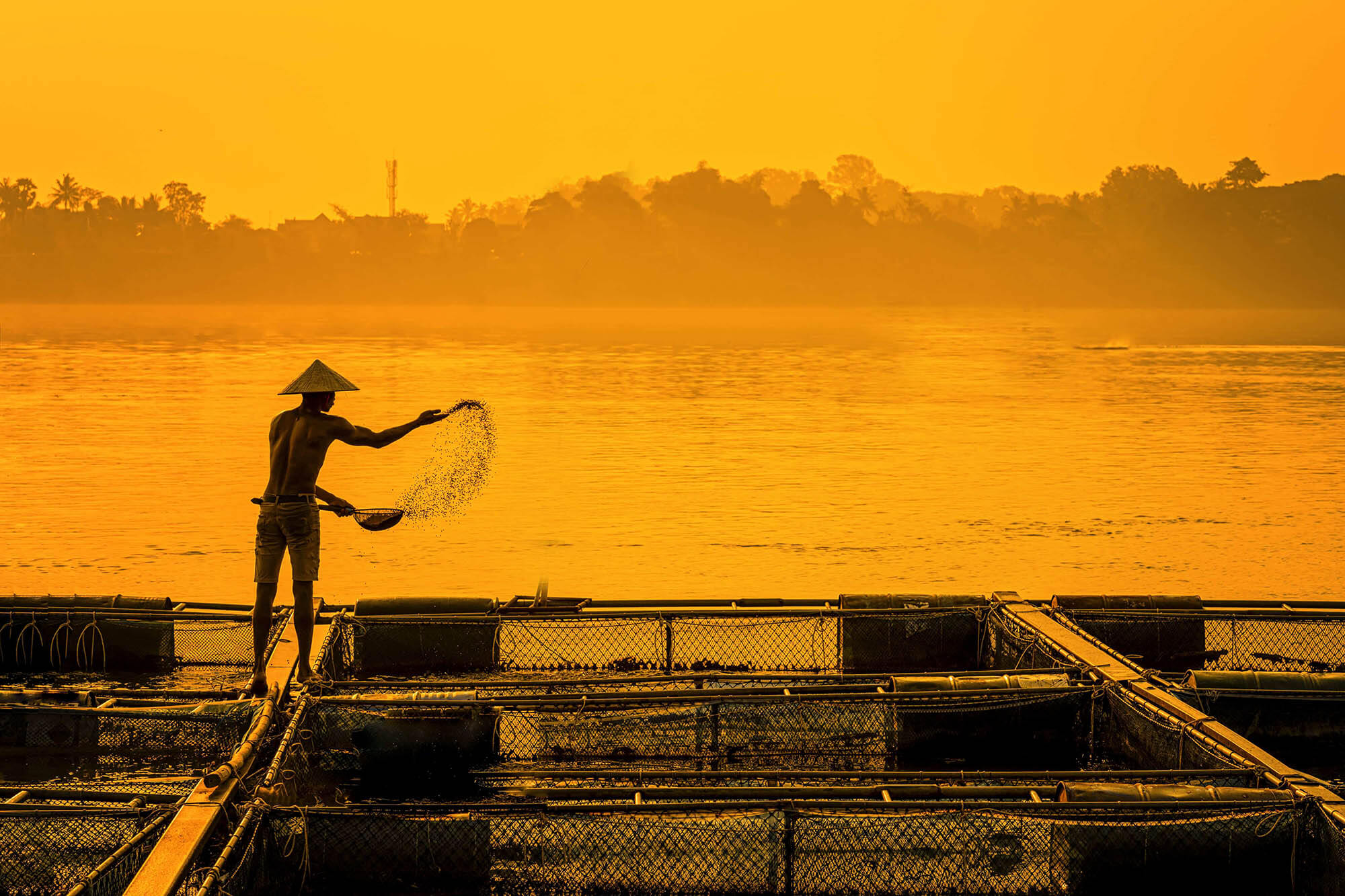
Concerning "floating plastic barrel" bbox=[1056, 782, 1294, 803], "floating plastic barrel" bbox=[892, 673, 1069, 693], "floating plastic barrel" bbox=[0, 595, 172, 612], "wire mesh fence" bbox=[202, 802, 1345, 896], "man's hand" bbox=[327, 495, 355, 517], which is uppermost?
"man's hand" bbox=[327, 495, 355, 517]

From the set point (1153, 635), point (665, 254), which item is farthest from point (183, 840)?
point (665, 254)

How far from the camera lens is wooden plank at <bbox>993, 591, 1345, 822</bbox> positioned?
22.9 ft

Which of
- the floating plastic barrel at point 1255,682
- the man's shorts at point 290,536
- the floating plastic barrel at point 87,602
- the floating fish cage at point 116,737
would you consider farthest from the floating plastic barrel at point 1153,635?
the floating plastic barrel at point 87,602

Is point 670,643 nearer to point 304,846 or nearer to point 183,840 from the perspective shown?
point 304,846

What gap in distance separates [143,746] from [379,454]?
713 inches

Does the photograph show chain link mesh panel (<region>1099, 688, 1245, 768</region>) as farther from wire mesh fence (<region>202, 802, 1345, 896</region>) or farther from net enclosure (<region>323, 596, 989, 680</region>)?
net enclosure (<region>323, 596, 989, 680</region>)

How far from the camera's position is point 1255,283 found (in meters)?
162

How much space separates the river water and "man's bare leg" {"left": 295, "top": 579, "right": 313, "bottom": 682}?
5.65 metres

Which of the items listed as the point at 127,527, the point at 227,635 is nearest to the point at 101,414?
the point at 127,527

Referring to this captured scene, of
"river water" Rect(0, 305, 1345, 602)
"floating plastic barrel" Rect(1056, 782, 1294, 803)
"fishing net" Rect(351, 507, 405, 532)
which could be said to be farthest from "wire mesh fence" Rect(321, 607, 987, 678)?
"river water" Rect(0, 305, 1345, 602)

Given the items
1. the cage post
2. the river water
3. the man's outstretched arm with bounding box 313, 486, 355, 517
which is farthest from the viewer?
the river water

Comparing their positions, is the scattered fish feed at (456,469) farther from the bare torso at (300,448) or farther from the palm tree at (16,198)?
the palm tree at (16,198)

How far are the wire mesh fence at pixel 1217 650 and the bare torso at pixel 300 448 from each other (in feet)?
15.7

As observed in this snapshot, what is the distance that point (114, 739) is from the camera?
8219 mm
